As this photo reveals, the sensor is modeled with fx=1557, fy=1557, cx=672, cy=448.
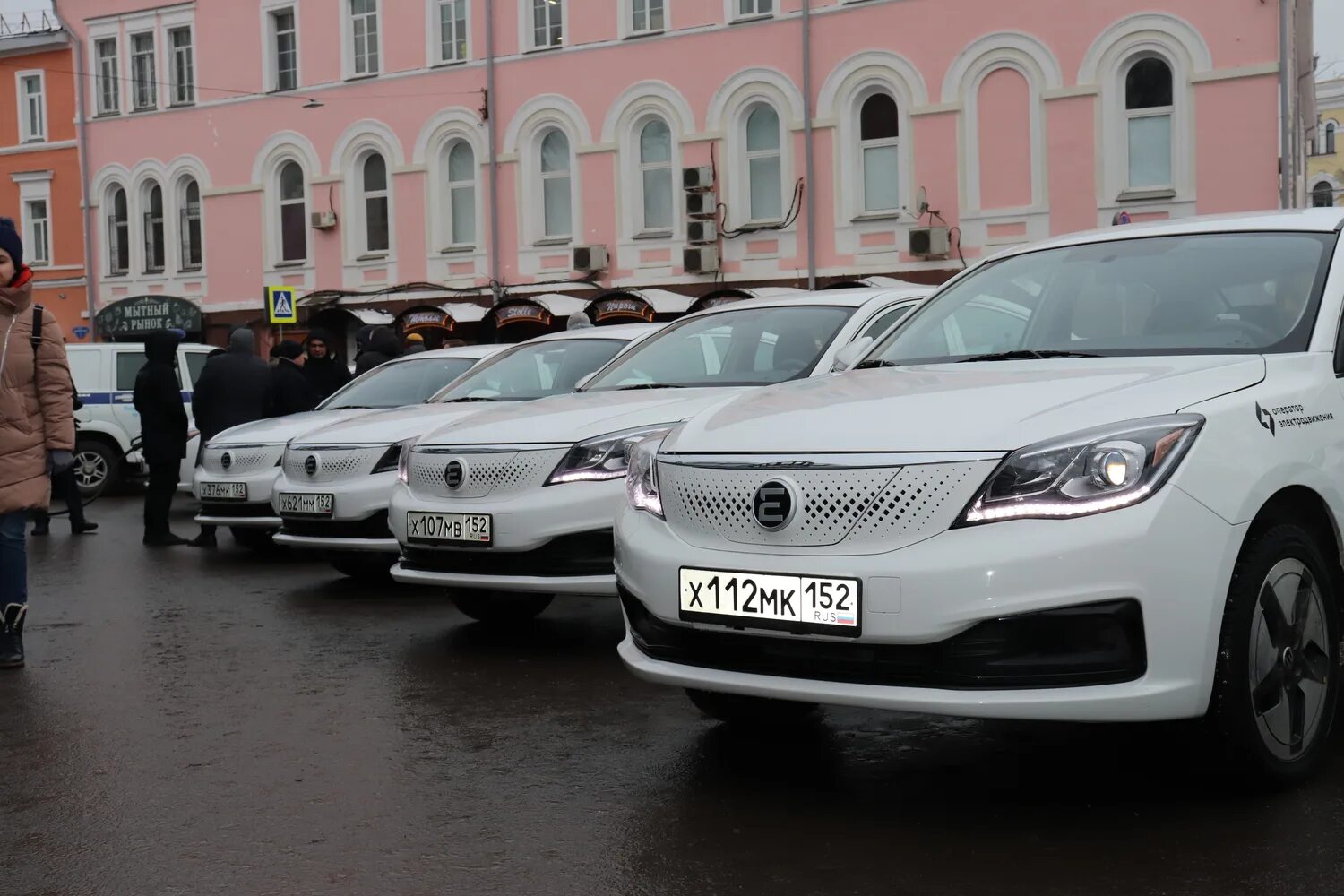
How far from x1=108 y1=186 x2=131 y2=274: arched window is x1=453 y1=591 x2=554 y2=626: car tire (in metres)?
28.8

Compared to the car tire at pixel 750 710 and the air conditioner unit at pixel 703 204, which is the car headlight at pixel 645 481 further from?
the air conditioner unit at pixel 703 204

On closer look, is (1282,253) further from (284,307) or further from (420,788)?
(284,307)

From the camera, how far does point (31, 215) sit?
116 ft

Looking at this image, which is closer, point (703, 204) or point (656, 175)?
point (703, 204)

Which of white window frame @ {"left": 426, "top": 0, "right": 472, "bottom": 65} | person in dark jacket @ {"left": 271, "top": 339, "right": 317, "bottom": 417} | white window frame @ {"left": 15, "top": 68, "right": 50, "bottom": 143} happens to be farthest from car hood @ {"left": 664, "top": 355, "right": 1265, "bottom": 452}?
white window frame @ {"left": 15, "top": 68, "right": 50, "bottom": 143}

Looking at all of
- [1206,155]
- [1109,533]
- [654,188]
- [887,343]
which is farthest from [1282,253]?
[654,188]

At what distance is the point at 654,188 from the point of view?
2702cm

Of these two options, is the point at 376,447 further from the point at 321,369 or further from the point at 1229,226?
the point at 321,369

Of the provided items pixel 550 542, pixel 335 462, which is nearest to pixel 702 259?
pixel 335 462

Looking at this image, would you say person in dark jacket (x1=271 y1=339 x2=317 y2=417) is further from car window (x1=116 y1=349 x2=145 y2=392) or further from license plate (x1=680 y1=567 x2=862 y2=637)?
license plate (x1=680 y1=567 x2=862 y2=637)

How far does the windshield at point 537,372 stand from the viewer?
967 cm

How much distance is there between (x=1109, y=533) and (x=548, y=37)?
25.4 metres

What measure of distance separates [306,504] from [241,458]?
2.28 m

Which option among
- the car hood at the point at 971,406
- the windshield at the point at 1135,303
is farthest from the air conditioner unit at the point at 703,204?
the car hood at the point at 971,406
